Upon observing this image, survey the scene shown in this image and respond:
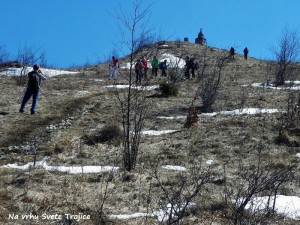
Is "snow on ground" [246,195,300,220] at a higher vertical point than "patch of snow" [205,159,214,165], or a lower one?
lower

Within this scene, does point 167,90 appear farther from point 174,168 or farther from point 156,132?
point 174,168

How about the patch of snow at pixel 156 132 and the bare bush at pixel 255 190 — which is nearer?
the bare bush at pixel 255 190

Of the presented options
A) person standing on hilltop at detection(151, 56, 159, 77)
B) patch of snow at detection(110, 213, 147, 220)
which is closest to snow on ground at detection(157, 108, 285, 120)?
patch of snow at detection(110, 213, 147, 220)

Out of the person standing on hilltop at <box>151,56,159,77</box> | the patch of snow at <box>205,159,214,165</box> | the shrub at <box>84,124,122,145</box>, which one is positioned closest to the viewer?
the patch of snow at <box>205,159,214,165</box>

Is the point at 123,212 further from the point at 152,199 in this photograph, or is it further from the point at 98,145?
the point at 98,145

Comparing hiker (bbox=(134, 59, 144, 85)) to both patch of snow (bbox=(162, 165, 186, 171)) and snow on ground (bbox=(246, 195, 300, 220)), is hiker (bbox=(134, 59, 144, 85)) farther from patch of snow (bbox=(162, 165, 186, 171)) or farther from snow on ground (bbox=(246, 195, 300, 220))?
snow on ground (bbox=(246, 195, 300, 220))

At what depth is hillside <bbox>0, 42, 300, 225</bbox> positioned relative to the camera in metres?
6.57

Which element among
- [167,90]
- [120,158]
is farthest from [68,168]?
[167,90]

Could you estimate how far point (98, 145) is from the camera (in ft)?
36.2

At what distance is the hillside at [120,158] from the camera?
6.57 metres

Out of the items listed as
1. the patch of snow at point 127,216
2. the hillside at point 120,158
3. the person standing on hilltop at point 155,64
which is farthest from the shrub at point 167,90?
the patch of snow at point 127,216

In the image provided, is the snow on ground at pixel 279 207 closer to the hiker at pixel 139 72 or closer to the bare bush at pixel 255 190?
the bare bush at pixel 255 190

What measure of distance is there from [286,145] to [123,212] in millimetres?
5430

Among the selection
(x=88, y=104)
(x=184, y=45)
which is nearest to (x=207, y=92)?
(x=88, y=104)
